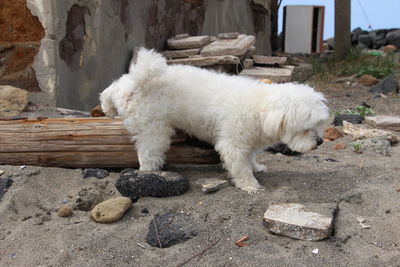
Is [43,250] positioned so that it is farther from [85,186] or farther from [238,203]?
[238,203]

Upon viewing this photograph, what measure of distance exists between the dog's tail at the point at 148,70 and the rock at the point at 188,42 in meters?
3.30

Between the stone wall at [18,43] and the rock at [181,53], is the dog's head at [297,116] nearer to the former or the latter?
the stone wall at [18,43]

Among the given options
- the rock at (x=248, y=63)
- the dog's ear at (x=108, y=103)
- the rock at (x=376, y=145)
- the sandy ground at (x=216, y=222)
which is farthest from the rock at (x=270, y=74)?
the dog's ear at (x=108, y=103)

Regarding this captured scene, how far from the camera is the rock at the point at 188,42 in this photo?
7.05 metres

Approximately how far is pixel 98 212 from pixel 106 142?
85cm

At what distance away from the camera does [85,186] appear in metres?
3.79

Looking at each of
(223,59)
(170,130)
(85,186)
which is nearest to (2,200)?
(85,186)

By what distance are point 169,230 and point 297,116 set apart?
120 cm

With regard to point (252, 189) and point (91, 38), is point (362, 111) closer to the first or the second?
point (252, 189)

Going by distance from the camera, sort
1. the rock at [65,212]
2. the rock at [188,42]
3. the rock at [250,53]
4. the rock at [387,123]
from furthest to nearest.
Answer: the rock at [250,53] → the rock at [188,42] → the rock at [387,123] → the rock at [65,212]

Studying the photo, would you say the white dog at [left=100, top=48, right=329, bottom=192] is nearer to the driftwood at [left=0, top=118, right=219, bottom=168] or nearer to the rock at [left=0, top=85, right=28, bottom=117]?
the driftwood at [left=0, top=118, right=219, bottom=168]

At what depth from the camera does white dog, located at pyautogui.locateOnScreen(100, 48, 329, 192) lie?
3.65 metres

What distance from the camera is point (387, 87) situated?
790 cm

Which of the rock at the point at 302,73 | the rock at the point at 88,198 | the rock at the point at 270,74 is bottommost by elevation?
the rock at the point at 88,198
